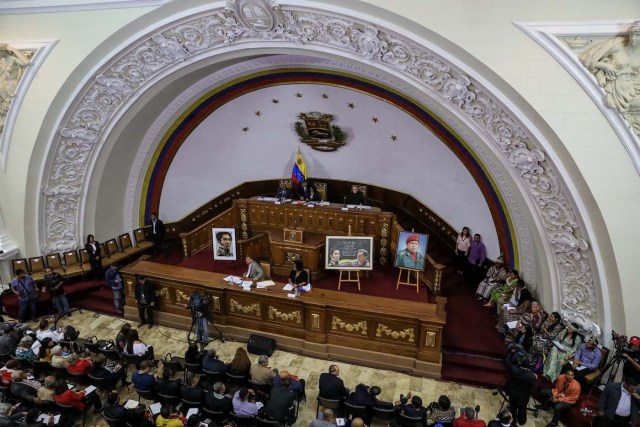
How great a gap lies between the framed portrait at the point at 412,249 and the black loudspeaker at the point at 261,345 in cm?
293

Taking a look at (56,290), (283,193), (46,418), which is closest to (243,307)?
(46,418)

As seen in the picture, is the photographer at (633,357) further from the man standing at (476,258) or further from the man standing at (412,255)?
the man standing at (476,258)

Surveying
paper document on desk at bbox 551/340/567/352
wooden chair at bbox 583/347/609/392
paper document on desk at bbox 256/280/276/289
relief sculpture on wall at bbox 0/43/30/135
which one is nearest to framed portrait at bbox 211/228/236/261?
paper document on desk at bbox 256/280/276/289

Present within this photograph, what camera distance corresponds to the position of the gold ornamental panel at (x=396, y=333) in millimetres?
7008

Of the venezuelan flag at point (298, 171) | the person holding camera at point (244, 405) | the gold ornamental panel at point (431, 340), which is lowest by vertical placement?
the person holding camera at point (244, 405)

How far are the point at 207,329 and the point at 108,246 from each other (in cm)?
437

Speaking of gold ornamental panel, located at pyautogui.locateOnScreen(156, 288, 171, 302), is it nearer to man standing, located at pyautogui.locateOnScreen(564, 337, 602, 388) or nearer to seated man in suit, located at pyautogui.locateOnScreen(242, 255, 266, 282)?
seated man in suit, located at pyautogui.locateOnScreen(242, 255, 266, 282)

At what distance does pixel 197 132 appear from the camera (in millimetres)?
11484

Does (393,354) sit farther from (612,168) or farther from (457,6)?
(457,6)

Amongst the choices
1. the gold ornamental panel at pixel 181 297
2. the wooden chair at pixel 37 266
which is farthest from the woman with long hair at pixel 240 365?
the wooden chair at pixel 37 266

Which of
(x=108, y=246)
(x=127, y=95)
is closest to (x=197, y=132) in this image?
(x=127, y=95)

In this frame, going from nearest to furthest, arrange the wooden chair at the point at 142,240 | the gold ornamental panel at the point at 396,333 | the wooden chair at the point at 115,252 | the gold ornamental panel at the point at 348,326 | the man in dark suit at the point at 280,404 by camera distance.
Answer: the man in dark suit at the point at 280,404
the gold ornamental panel at the point at 396,333
the gold ornamental panel at the point at 348,326
the wooden chair at the point at 115,252
the wooden chair at the point at 142,240

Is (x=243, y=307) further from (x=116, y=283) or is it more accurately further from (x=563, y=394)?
(x=563, y=394)

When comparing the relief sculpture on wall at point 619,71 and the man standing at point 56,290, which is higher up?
the relief sculpture on wall at point 619,71
